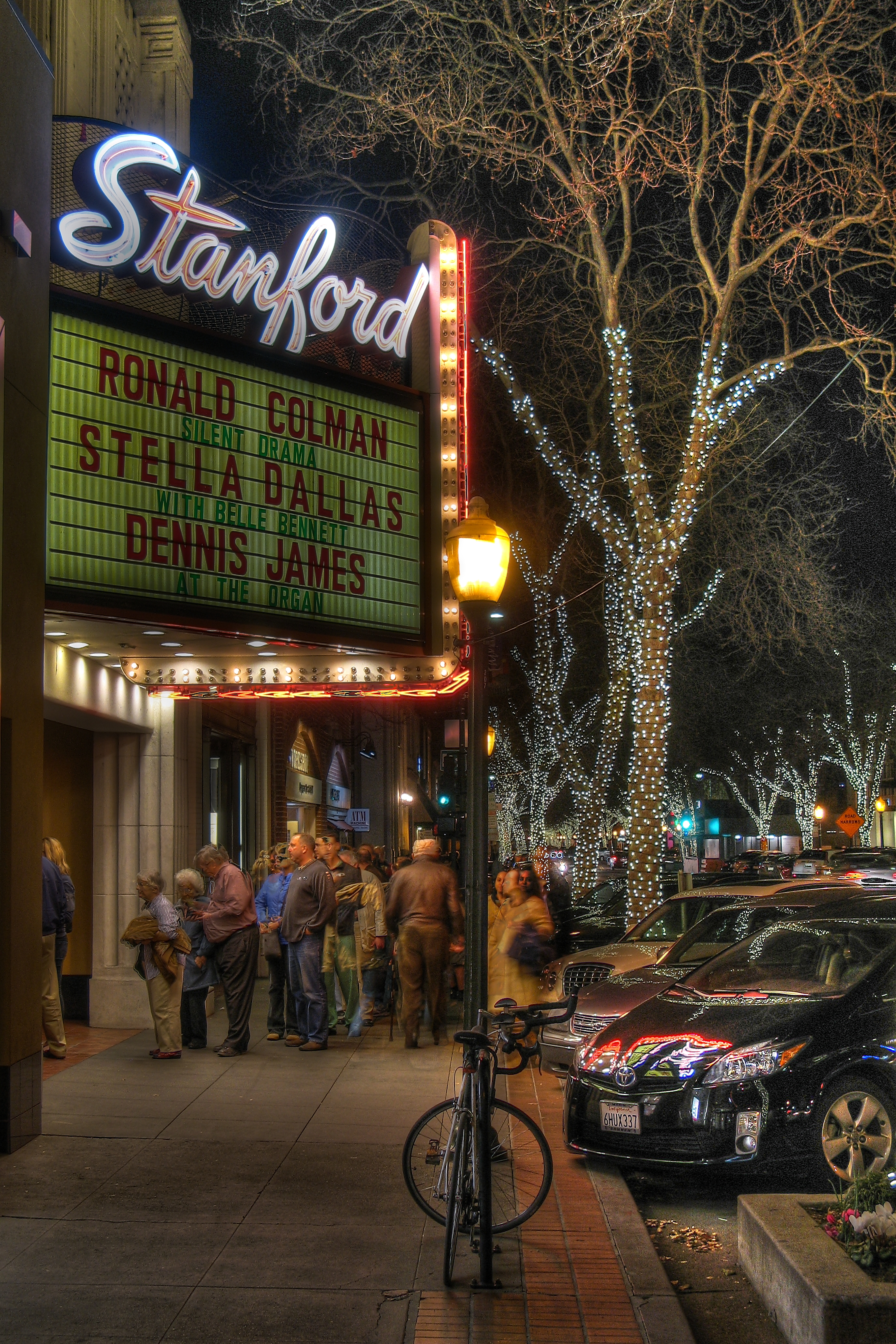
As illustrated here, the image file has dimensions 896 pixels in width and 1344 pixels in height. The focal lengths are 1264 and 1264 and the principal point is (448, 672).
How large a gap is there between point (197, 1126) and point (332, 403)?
21.2 ft

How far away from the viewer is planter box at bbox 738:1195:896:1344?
4555 millimetres

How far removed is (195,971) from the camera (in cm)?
1193

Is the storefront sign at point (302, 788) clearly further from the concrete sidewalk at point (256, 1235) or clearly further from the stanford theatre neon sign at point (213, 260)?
the concrete sidewalk at point (256, 1235)

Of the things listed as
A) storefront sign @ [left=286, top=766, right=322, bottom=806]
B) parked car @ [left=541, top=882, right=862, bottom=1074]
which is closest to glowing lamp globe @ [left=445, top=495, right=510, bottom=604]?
parked car @ [left=541, top=882, right=862, bottom=1074]

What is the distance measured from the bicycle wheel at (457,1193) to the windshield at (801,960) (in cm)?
270

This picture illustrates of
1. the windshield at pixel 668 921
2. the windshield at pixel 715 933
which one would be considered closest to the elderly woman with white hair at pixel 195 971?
the windshield at pixel 715 933

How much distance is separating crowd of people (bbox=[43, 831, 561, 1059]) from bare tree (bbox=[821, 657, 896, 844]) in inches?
1686

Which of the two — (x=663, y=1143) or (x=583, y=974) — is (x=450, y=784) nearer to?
(x=583, y=974)

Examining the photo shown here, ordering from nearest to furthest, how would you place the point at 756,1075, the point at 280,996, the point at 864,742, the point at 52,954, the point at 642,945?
the point at 756,1075 < the point at 52,954 < the point at 642,945 < the point at 280,996 < the point at 864,742

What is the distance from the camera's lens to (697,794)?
83.3m

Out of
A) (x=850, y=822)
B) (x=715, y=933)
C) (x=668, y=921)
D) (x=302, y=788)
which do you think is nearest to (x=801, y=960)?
Result: (x=715, y=933)

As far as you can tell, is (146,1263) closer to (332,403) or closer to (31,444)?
(31,444)

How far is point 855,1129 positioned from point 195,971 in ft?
22.0

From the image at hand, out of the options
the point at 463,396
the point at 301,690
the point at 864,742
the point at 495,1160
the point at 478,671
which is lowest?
the point at 495,1160
